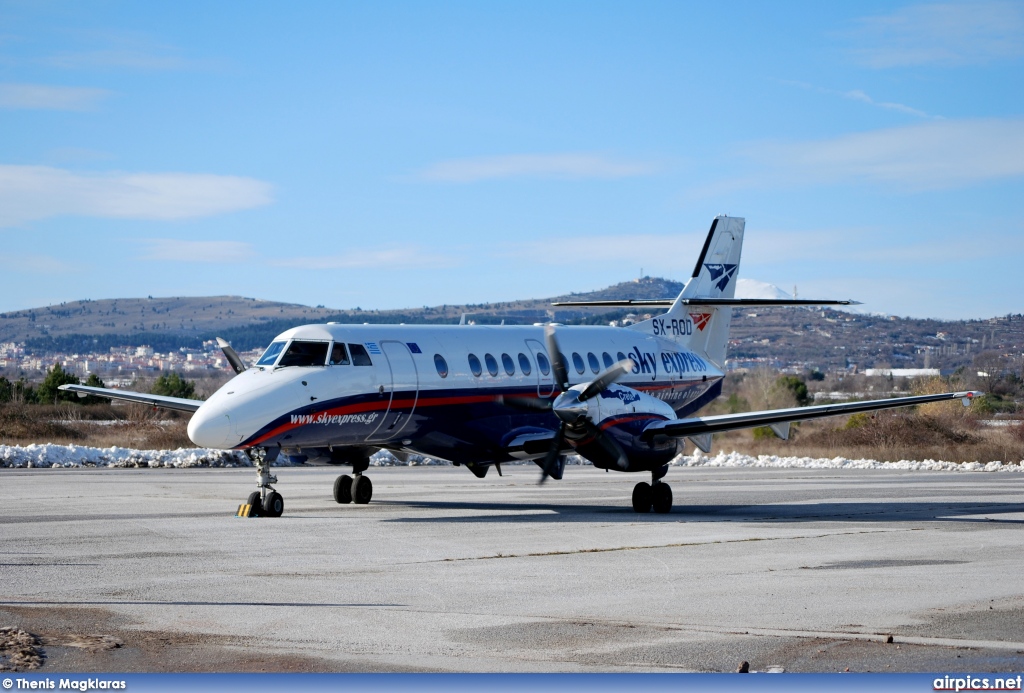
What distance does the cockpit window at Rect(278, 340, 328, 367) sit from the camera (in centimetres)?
2031

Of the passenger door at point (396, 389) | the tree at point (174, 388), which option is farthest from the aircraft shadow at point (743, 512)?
the tree at point (174, 388)

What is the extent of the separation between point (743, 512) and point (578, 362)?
5095mm

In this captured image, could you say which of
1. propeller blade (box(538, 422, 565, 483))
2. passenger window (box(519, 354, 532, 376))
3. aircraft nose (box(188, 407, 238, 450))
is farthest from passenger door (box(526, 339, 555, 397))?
aircraft nose (box(188, 407, 238, 450))

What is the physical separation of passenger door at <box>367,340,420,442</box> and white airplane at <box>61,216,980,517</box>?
0.9 inches

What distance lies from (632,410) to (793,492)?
26.3ft

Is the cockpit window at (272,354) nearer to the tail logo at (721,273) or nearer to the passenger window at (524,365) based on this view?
the passenger window at (524,365)

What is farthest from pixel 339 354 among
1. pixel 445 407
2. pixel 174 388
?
pixel 174 388

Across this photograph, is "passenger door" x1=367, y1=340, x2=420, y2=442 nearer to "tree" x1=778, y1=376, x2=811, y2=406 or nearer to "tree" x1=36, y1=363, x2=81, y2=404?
"tree" x1=778, y1=376, x2=811, y2=406

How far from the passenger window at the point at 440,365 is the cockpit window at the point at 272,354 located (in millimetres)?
3078

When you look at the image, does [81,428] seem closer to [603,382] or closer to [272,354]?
[272,354]

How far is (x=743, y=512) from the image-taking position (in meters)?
21.9

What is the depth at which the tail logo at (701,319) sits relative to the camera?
29.9m

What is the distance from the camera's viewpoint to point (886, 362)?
16725 cm

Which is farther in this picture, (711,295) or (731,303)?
(711,295)
